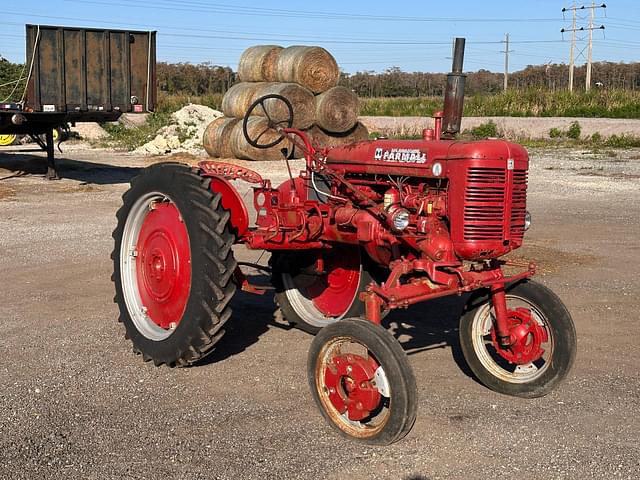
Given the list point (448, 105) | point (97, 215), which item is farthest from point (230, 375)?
point (97, 215)

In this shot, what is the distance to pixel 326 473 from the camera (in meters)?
3.50

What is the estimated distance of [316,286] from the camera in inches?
225

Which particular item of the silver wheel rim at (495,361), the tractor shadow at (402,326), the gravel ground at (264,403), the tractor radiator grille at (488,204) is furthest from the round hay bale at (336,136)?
the tractor radiator grille at (488,204)

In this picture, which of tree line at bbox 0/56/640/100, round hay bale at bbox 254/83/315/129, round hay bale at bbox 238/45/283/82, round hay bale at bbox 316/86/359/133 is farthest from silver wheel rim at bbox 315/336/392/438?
tree line at bbox 0/56/640/100

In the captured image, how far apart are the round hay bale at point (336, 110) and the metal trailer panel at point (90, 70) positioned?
504cm

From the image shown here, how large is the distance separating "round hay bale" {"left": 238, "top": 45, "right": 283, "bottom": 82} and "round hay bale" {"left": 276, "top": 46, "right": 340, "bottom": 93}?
645 mm

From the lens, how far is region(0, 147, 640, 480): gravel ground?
3588 mm

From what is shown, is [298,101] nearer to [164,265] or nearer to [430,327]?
[430,327]

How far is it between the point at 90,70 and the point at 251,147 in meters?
5.17

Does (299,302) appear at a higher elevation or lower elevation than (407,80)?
lower

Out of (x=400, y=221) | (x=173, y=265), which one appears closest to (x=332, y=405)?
(x=400, y=221)

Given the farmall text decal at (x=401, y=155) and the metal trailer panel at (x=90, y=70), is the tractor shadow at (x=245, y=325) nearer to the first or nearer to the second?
the farmall text decal at (x=401, y=155)

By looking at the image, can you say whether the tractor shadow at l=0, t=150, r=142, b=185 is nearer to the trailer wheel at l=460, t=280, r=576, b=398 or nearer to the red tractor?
the red tractor

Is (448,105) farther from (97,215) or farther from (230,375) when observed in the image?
(97,215)
